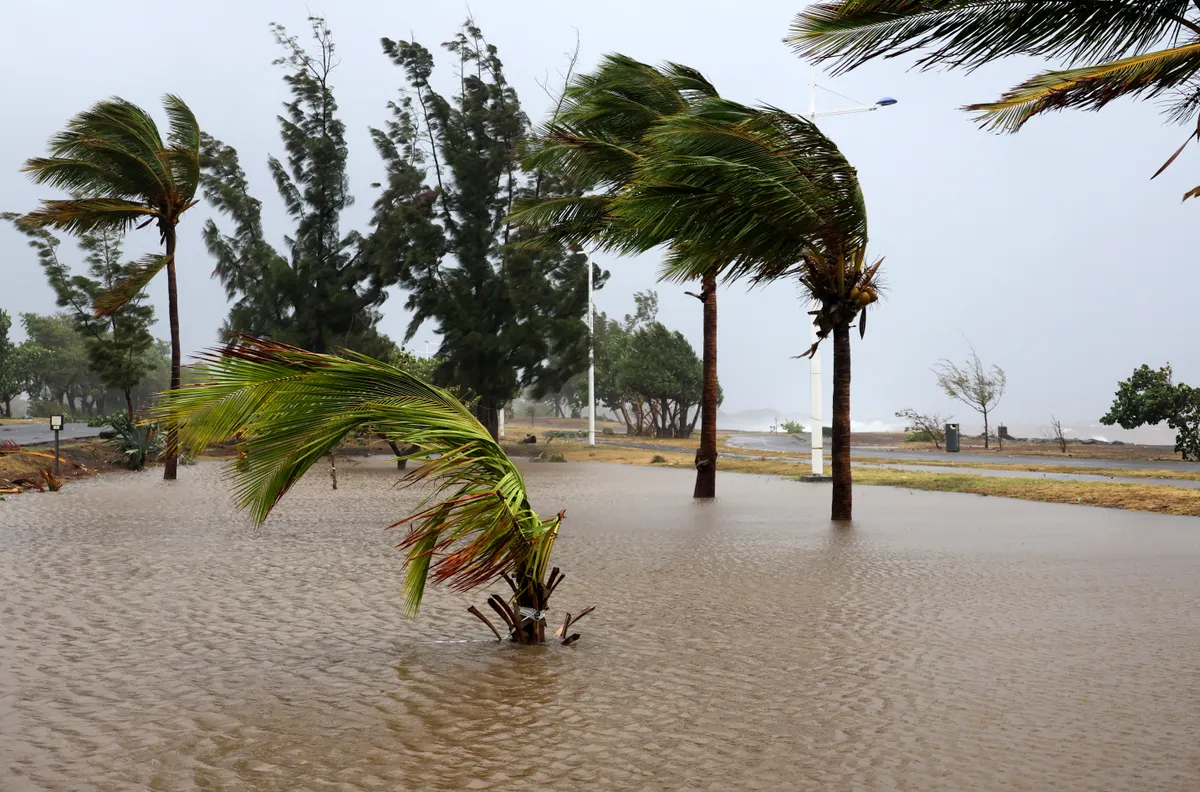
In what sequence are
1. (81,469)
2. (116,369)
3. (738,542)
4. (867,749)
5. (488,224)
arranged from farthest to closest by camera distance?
(488,224), (116,369), (81,469), (738,542), (867,749)

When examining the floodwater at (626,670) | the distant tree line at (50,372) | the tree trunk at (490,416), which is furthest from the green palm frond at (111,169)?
the distant tree line at (50,372)

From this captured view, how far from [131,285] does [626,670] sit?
64.5ft

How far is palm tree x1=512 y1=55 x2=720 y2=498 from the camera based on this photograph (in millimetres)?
17984

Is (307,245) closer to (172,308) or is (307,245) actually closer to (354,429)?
(172,308)

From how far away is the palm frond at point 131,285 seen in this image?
22438 millimetres

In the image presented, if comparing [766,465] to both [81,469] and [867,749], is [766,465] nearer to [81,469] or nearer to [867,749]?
[81,469]

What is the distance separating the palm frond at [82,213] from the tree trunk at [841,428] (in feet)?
52.9

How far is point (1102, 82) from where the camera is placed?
720cm

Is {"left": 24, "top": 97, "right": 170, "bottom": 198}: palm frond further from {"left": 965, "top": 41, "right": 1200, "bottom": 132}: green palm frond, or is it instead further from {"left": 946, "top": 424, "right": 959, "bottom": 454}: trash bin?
{"left": 946, "top": 424, "right": 959, "bottom": 454}: trash bin

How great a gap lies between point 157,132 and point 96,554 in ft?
46.3

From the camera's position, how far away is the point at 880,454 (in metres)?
40.7

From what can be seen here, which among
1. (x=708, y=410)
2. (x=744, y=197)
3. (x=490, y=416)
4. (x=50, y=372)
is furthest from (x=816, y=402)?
Answer: (x=50, y=372)

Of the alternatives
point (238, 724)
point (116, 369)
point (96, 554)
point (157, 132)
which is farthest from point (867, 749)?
point (116, 369)

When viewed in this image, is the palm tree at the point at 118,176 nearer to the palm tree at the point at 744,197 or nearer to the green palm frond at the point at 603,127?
the green palm frond at the point at 603,127
